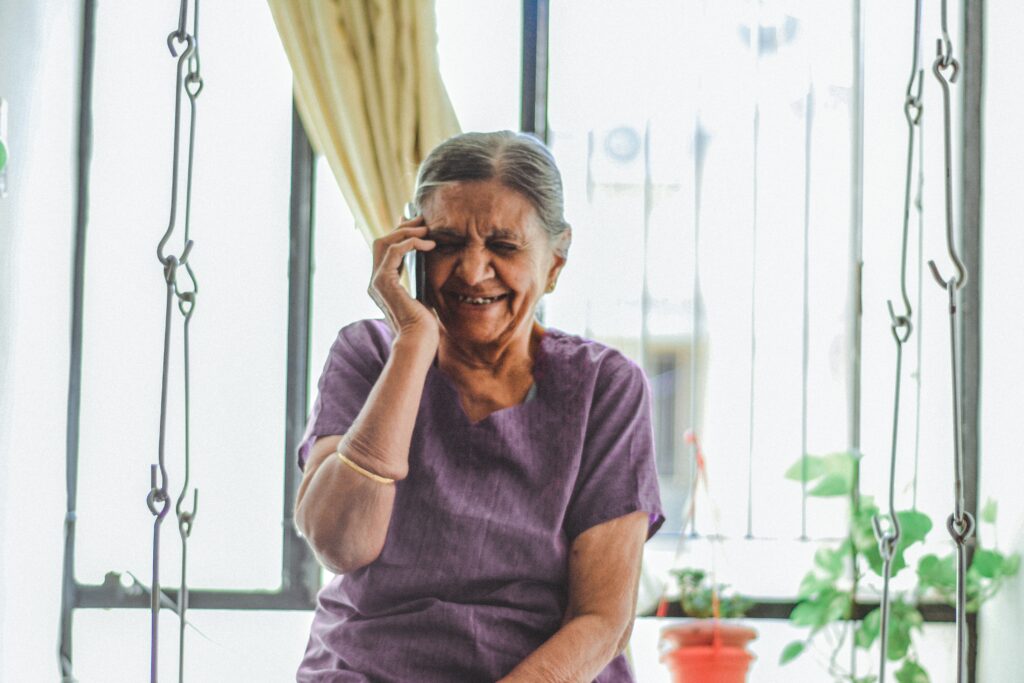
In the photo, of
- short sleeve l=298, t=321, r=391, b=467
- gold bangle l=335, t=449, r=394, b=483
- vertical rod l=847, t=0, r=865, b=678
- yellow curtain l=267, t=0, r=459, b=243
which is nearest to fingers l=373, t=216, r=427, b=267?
short sleeve l=298, t=321, r=391, b=467

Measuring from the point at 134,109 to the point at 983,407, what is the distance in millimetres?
2612

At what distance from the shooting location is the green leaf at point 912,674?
2.82 metres

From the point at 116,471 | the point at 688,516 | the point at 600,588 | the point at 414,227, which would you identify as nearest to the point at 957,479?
the point at 600,588

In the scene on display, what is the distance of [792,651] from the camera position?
289 centimetres

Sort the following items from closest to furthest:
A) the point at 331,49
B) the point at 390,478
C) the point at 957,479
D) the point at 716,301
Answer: the point at 957,479 → the point at 390,478 → the point at 331,49 → the point at 716,301

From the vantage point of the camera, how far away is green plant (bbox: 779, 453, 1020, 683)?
2807mm

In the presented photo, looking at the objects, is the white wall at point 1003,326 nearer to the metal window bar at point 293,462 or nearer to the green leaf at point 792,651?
the green leaf at point 792,651

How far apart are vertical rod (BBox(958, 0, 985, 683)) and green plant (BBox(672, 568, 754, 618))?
29.6 inches

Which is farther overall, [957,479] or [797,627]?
[797,627]

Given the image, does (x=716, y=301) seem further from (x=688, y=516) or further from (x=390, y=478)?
(x=390, y=478)

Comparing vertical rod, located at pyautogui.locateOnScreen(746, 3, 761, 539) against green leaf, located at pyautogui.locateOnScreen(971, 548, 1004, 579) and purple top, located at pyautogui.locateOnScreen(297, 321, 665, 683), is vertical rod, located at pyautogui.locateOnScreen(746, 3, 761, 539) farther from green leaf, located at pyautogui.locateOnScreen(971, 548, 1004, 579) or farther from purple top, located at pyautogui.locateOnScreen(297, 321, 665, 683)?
purple top, located at pyautogui.locateOnScreen(297, 321, 665, 683)

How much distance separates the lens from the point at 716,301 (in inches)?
123

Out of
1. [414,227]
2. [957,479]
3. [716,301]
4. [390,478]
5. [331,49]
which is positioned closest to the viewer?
[957,479]

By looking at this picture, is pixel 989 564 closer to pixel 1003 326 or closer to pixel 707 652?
pixel 1003 326
